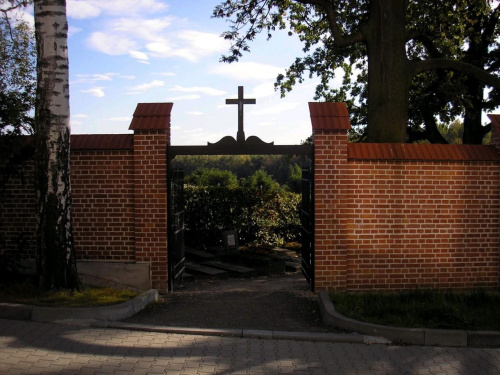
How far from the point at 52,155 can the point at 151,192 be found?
5.46 ft

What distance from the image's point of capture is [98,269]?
26.3ft

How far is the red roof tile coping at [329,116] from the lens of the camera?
25.6 ft

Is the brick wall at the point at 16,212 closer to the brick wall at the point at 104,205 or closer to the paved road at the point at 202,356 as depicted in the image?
the brick wall at the point at 104,205

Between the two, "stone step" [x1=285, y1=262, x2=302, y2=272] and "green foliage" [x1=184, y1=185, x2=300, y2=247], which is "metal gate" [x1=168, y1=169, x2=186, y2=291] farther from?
"green foliage" [x1=184, y1=185, x2=300, y2=247]

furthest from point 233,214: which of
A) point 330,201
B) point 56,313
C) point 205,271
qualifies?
point 56,313

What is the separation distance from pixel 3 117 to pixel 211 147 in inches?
127

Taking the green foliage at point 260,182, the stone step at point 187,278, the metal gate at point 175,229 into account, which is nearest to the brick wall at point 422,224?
the metal gate at point 175,229

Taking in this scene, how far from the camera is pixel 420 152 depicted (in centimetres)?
792

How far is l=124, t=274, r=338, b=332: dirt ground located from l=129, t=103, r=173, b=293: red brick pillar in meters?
0.76

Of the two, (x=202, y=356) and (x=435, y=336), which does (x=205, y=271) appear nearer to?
(x=202, y=356)

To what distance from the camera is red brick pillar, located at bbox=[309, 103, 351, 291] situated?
780 cm

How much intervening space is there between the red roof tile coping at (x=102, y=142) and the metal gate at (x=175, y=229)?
0.88 meters

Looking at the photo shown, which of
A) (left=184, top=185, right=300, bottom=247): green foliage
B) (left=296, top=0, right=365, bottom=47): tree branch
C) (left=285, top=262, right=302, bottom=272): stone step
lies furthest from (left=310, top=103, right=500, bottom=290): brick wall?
(left=184, top=185, right=300, bottom=247): green foliage

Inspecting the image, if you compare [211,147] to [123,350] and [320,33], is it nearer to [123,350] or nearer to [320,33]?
[123,350]
